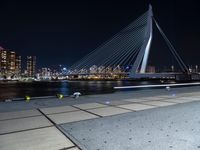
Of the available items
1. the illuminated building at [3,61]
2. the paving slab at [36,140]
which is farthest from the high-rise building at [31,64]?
the paving slab at [36,140]

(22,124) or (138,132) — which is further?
(22,124)

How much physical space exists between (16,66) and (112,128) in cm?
15224

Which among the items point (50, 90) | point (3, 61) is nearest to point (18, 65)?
point (3, 61)

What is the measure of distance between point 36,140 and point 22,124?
3.20ft

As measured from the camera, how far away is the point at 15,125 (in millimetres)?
3467

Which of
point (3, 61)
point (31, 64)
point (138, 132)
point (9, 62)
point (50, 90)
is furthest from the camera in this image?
point (31, 64)

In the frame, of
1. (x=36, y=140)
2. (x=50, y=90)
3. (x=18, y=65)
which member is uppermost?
(x=18, y=65)

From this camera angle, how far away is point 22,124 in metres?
3.52

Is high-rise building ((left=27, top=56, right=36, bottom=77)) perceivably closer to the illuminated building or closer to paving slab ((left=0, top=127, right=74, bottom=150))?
the illuminated building

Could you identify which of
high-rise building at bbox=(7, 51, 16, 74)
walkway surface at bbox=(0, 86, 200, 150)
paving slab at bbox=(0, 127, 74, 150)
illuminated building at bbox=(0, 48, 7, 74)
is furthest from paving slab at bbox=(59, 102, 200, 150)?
high-rise building at bbox=(7, 51, 16, 74)

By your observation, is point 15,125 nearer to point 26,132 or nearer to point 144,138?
point 26,132

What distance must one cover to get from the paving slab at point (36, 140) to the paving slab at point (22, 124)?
0.25 meters

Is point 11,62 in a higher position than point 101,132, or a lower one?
higher

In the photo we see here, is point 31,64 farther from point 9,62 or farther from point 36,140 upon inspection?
point 36,140
